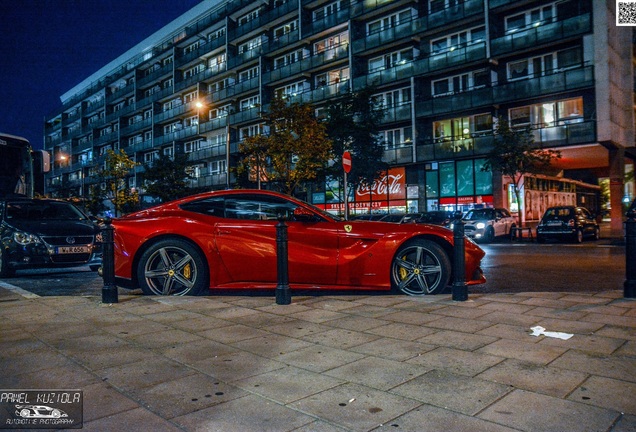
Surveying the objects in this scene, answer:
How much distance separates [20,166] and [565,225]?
18639 mm

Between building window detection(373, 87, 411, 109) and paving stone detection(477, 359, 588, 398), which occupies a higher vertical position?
building window detection(373, 87, 411, 109)

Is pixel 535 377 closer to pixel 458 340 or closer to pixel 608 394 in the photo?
pixel 608 394

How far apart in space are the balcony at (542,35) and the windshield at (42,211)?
81.6 feet

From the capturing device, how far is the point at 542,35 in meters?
25.8

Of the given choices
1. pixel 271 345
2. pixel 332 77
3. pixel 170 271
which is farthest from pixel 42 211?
pixel 332 77

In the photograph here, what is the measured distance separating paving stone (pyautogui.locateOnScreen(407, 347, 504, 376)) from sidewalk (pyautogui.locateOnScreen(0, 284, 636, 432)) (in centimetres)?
2

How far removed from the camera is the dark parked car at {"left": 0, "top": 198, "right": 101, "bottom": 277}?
8.91 metres

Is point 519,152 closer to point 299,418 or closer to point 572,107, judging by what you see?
Answer: point 572,107

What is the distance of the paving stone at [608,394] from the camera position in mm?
2488

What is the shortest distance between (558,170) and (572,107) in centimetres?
→ 836

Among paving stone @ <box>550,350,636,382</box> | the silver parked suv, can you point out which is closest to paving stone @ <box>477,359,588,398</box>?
paving stone @ <box>550,350,636,382</box>

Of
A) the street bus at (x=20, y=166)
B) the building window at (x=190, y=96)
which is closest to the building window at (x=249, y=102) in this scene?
the building window at (x=190, y=96)

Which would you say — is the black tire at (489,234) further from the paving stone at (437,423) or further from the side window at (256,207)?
the paving stone at (437,423)

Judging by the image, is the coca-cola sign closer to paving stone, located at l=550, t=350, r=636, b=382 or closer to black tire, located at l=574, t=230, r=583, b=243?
black tire, located at l=574, t=230, r=583, b=243
